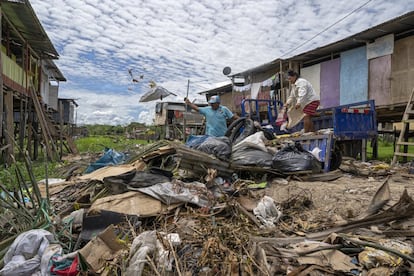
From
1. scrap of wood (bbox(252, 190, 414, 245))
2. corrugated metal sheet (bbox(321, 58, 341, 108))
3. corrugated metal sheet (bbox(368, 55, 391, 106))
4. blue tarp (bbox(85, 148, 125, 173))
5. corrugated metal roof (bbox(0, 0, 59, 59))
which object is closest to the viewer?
scrap of wood (bbox(252, 190, 414, 245))

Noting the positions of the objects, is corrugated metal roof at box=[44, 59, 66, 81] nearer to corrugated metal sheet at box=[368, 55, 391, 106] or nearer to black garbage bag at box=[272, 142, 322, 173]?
corrugated metal sheet at box=[368, 55, 391, 106]

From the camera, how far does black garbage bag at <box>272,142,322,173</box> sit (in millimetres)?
3809

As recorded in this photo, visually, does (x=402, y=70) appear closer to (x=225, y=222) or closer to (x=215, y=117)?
(x=215, y=117)

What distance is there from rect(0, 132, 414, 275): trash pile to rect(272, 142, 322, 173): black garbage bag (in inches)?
0.5

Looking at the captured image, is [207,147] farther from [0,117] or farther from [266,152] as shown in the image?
[0,117]

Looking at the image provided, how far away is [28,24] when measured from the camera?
8883mm

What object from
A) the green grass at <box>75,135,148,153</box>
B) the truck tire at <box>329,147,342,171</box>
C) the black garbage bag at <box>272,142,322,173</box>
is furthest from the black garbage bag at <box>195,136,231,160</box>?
the green grass at <box>75,135,148,153</box>

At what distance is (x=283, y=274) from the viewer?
174cm

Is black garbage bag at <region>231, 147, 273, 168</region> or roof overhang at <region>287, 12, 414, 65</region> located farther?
roof overhang at <region>287, 12, 414, 65</region>

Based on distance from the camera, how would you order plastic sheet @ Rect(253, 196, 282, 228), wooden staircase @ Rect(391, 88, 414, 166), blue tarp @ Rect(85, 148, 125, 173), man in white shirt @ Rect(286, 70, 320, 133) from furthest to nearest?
blue tarp @ Rect(85, 148, 125, 173), man in white shirt @ Rect(286, 70, 320, 133), wooden staircase @ Rect(391, 88, 414, 166), plastic sheet @ Rect(253, 196, 282, 228)

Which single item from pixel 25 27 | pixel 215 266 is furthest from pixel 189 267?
pixel 25 27

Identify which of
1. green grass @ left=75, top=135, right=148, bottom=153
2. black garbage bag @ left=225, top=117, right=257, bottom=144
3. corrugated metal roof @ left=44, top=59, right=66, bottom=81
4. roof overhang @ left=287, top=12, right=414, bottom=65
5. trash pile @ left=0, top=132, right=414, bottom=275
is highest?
corrugated metal roof @ left=44, top=59, right=66, bottom=81

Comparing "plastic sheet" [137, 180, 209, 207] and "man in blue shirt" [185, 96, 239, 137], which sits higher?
"man in blue shirt" [185, 96, 239, 137]

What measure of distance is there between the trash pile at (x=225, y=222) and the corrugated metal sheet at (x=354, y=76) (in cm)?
549
